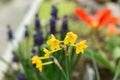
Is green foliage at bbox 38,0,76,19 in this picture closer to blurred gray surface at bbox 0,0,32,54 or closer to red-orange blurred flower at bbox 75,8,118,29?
blurred gray surface at bbox 0,0,32,54

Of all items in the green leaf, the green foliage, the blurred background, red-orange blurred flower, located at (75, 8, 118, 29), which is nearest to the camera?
the green leaf

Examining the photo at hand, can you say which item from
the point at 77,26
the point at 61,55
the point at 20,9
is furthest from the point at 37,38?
the point at 20,9

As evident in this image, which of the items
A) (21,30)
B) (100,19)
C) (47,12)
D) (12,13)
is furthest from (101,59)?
(12,13)

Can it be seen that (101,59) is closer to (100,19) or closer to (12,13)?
(100,19)

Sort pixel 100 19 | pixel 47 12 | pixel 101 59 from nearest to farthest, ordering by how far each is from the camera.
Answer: pixel 101 59, pixel 100 19, pixel 47 12

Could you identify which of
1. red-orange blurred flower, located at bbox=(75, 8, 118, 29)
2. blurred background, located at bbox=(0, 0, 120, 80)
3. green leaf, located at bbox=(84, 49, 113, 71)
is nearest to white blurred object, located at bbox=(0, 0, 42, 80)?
blurred background, located at bbox=(0, 0, 120, 80)

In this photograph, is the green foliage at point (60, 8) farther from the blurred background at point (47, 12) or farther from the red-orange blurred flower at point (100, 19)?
the red-orange blurred flower at point (100, 19)

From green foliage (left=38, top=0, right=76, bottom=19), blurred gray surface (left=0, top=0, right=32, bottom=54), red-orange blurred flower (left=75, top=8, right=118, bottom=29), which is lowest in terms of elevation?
blurred gray surface (left=0, top=0, right=32, bottom=54)

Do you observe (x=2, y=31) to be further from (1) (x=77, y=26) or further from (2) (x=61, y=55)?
(2) (x=61, y=55)
